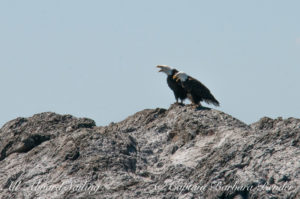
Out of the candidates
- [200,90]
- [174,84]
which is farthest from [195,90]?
[174,84]

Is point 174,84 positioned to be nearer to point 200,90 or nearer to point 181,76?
point 181,76

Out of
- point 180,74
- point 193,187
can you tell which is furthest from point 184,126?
point 180,74

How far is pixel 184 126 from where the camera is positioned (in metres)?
15.6

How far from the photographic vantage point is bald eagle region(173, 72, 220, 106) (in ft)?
66.7

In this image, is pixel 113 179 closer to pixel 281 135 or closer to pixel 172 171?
pixel 172 171

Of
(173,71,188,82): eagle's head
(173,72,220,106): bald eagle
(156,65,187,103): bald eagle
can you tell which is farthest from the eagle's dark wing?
(156,65,187,103): bald eagle

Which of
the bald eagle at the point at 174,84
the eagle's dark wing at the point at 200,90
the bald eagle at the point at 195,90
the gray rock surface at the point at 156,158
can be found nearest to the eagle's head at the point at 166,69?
the bald eagle at the point at 174,84

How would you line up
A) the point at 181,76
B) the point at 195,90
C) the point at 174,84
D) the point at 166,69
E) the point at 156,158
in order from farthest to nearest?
the point at 166,69 → the point at 174,84 → the point at 181,76 → the point at 195,90 → the point at 156,158

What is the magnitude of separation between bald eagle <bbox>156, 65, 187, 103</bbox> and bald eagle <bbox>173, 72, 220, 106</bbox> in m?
0.54

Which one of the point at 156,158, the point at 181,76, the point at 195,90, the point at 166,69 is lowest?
the point at 156,158

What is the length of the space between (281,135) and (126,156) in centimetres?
283

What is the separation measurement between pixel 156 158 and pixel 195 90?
5761 mm

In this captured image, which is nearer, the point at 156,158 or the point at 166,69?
the point at 156,158

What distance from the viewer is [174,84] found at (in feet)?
70.1
